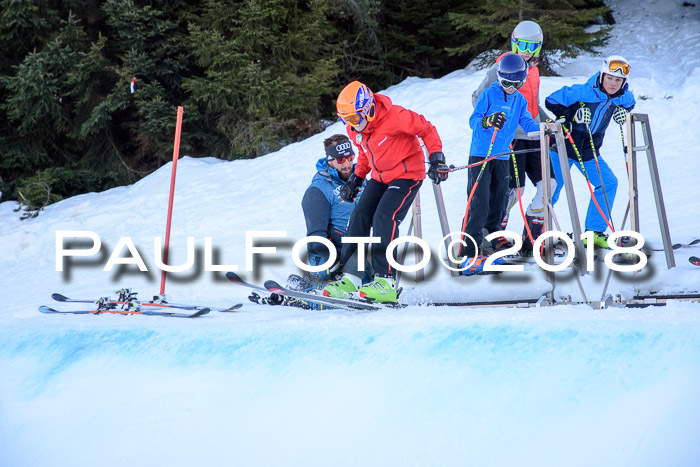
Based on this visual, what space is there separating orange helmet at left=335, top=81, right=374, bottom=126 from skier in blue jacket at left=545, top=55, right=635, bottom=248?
192 centimetres

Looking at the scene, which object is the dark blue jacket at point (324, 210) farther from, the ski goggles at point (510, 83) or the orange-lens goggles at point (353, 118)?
the ski goggles at point (510, 83)


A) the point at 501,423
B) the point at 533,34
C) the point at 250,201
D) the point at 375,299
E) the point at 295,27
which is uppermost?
the point at 295,27

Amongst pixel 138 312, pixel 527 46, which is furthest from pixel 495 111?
pixel 138 312

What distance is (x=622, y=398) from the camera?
2840 millimetres

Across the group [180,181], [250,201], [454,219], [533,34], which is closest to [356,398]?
[533,34]

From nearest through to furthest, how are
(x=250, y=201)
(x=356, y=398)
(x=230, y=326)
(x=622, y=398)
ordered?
(x=622, y=398)
(x=356, y=398)
(x=230, y=326)
(x=250, y=201)

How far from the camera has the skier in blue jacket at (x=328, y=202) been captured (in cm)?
539

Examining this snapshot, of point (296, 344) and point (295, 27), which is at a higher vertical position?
point (295, 27)

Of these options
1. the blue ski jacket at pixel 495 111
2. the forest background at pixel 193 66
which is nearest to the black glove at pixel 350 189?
the blue ski jacket at pixel 495 111

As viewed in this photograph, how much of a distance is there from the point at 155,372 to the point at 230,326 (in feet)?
1.85

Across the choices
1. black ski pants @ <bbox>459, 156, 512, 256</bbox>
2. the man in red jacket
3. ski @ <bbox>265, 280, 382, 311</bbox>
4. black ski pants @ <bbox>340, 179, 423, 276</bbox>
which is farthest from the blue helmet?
ski @ <bbox>265, 280, 382, 311</bbox>

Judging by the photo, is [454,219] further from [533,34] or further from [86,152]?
[86,152]

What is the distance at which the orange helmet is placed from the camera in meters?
4.43

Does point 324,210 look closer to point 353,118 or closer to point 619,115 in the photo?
point 353,118
